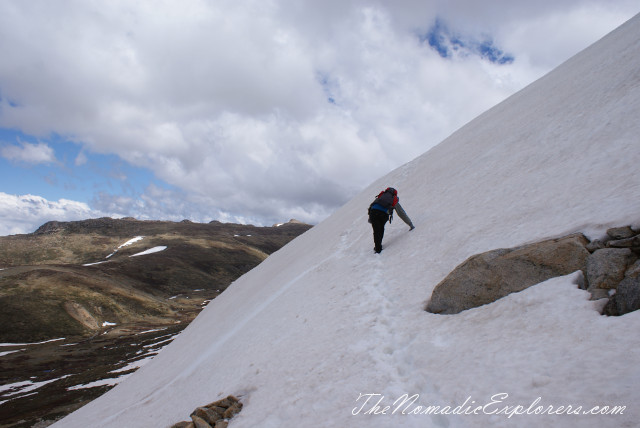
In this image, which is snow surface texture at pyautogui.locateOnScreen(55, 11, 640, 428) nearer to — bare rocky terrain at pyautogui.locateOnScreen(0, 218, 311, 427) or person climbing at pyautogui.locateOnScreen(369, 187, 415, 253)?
person climbing at pyautogui.locateOnScreen(369, 187, 415, 253)

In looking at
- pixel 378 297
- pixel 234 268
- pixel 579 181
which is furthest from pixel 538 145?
pixel 234 268

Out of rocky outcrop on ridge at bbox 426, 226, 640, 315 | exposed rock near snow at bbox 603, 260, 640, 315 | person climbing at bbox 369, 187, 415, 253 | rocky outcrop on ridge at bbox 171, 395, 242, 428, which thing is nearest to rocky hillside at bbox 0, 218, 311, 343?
person climbing at bbox 369, 187, 415, 253

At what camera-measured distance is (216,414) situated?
7.85m

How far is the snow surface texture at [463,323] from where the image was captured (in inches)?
190

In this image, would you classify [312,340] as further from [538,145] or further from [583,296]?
[538,145]

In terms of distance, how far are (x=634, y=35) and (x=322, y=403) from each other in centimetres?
2731

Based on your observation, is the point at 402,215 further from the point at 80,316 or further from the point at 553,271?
the point at 80,316

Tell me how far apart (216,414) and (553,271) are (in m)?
8.15

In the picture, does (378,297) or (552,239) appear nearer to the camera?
(552,239)

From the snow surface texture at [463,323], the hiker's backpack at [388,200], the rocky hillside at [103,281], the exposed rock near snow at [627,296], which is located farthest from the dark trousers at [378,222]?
the rocky hillside at [103,281]

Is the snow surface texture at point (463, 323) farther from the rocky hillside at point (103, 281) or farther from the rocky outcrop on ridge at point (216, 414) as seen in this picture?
the rocky hillside at point (103, 281)

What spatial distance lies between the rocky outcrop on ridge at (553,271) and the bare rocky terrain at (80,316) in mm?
42474

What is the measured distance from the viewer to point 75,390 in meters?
42.3

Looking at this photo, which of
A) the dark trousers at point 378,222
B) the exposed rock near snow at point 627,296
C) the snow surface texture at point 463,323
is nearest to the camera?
the snow surface texture at point 463,323
